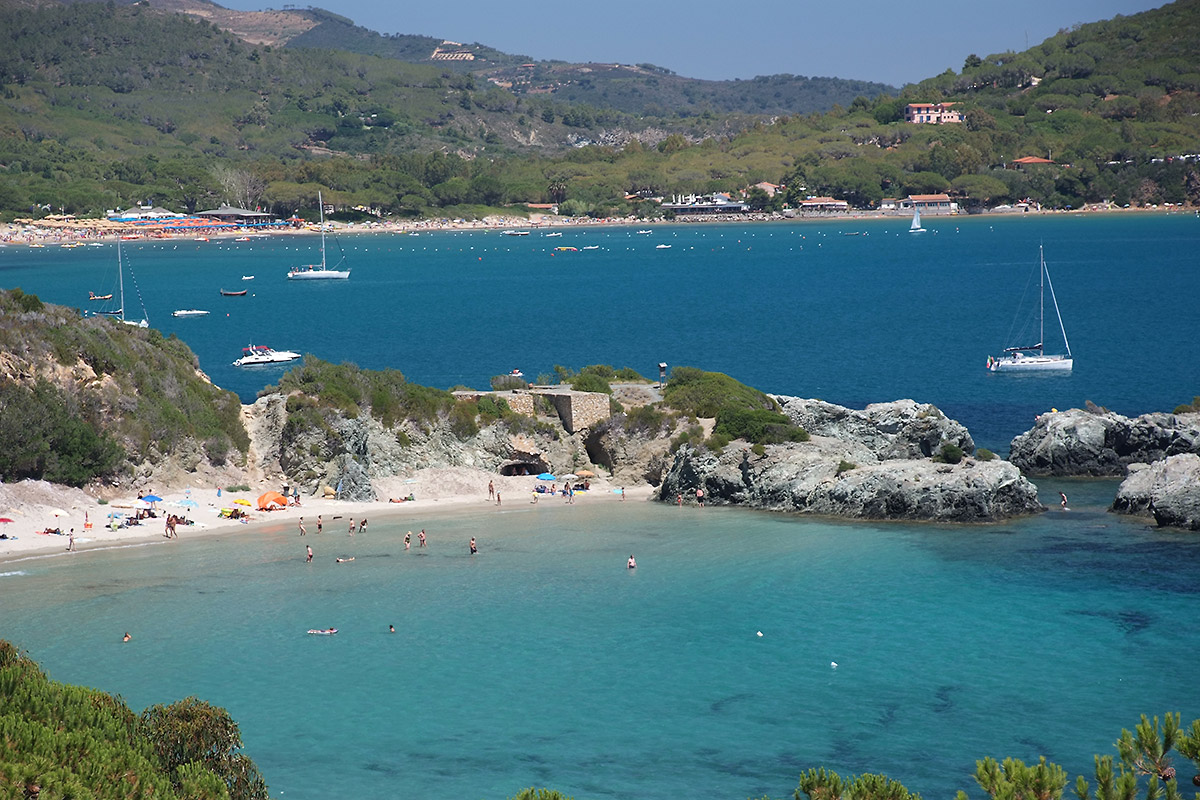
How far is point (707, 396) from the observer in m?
43.2

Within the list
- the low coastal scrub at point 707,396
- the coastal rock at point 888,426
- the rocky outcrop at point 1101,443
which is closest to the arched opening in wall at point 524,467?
the low coastal scrub at point 707,396

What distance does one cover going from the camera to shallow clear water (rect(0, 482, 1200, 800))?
69.7ft

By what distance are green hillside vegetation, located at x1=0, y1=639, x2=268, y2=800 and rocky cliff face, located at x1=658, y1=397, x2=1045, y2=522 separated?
2493cm

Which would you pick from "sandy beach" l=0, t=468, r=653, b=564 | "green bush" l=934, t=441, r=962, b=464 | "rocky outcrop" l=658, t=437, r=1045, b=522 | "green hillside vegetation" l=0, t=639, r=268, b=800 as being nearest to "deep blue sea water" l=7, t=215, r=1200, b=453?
"green bush" l=934, t=441, r=962, b=464

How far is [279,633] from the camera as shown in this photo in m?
27.1

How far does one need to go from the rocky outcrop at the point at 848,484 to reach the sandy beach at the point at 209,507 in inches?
104

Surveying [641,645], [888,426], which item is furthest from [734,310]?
[641,645]

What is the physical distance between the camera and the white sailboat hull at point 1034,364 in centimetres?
6562

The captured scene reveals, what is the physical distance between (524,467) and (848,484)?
11.4m

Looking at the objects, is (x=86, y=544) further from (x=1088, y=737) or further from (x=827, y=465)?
(x=1088, y=737)

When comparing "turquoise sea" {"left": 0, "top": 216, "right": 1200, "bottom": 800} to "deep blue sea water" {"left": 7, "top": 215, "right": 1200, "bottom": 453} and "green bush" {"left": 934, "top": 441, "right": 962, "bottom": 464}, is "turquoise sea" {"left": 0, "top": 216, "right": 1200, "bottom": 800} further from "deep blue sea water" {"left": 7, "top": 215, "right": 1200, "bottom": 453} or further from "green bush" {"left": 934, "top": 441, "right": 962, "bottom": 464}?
"deep blue sea water" {"left": 7, "top": 215, "right": 1200, "bottom": 453}

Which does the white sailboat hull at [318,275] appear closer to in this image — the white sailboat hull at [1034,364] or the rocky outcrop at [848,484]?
the white sailboat hull at [1034,364]

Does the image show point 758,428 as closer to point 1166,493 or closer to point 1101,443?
point 1101,443

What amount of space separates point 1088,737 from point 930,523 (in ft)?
48.6
